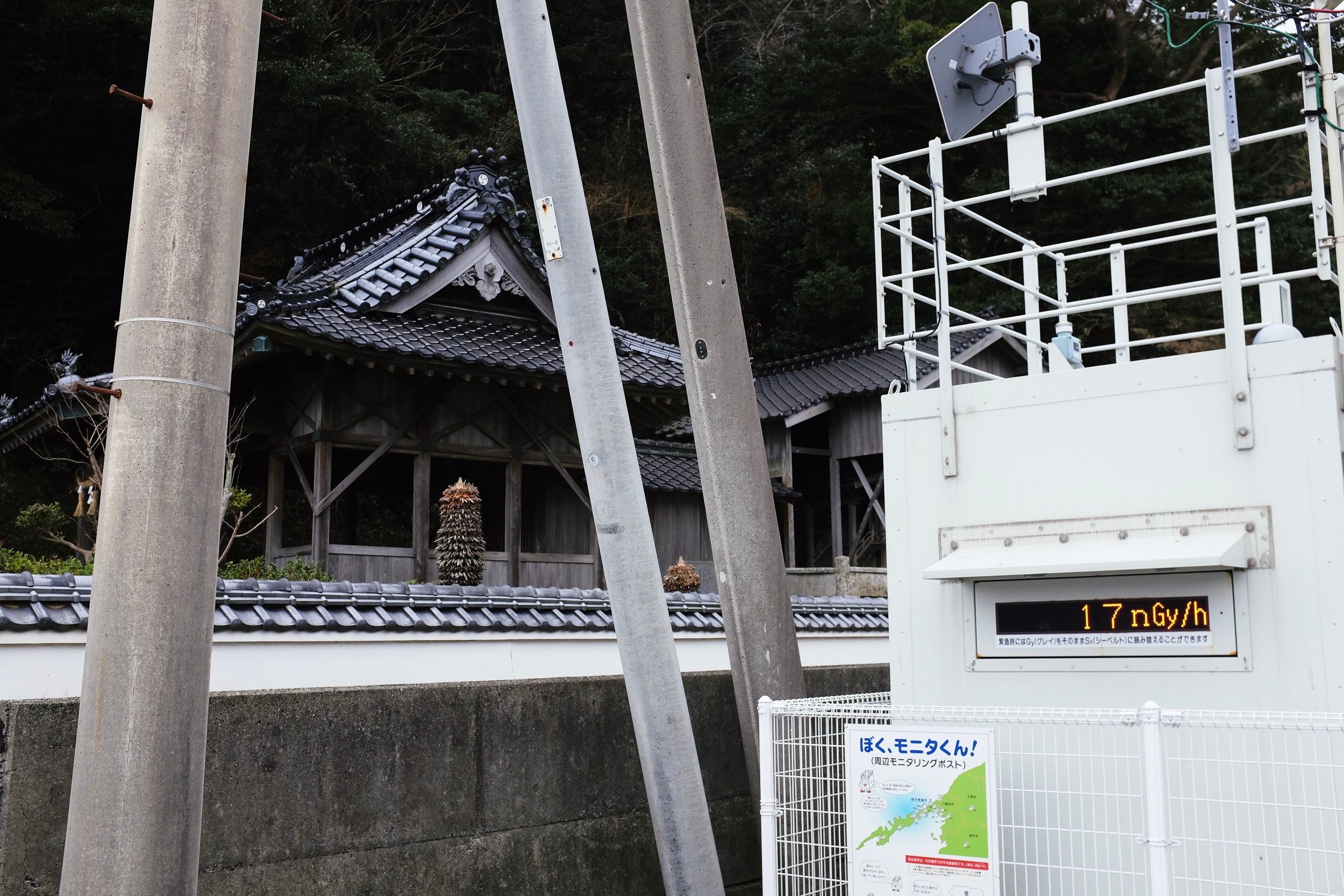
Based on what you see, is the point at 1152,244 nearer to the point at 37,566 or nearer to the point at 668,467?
the point at 37,566

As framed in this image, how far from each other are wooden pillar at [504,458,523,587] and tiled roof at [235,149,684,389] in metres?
1.55

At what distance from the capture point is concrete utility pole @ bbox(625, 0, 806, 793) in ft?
19.3

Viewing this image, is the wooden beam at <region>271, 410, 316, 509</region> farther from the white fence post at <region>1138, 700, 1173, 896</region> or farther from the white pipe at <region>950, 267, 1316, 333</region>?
the white fence post at <region>1138, 700, 1173, 896</region>

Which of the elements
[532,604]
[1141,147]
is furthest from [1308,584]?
[1141,147]

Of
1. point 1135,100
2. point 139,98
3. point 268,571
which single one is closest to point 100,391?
point 139,98

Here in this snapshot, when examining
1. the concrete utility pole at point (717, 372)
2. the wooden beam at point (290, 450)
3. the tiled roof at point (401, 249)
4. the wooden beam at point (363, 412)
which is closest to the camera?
the concrete utility pole at point (717, 372)

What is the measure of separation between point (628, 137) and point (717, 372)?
74.5 feet

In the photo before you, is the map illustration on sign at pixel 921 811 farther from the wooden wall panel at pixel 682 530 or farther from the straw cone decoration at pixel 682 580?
the wooden wall panel at pixel 682 530

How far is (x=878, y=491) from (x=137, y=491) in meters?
19.9

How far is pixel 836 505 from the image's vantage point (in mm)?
22516

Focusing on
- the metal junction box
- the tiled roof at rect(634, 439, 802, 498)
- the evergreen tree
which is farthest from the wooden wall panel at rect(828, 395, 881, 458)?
the metal junction box

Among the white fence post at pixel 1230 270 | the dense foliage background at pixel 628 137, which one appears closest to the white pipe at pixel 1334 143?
the white fence post at pixel 1230 270

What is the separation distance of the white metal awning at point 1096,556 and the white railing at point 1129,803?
585 mm

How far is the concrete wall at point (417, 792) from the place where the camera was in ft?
13.3
